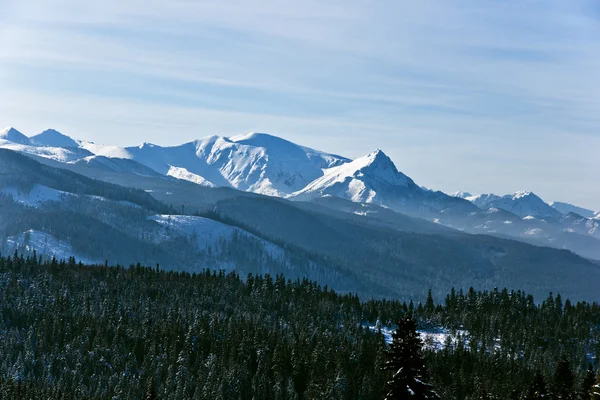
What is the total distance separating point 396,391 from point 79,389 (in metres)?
160

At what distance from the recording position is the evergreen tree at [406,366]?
52625mm

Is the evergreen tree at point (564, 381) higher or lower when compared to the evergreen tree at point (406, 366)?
lower

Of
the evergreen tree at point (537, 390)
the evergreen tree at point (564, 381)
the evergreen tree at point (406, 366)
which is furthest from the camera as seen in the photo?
the evergreen tree at point (564, 381)

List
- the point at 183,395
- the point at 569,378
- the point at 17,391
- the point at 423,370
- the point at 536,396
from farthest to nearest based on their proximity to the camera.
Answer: the point at 183,395 < the point at 17,391 < the point at 569,378 < the point at 536,396 < the point at 423,370

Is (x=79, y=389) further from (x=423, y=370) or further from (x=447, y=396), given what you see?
(x=423, y=370)

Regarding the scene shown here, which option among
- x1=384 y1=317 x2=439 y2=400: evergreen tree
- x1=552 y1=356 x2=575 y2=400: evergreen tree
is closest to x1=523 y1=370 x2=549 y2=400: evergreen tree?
x1=552 y1=356 x2=575 y2=400: evergreen tree

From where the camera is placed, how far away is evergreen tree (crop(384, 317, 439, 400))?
5262 centimetres

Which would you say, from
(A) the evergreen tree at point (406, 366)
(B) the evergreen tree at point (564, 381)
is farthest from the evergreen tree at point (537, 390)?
(A) the evergreen tree at point (406, 366)

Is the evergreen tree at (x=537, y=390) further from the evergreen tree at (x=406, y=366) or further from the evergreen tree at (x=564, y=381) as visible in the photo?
the evergreen tree at (x=406, y=366)

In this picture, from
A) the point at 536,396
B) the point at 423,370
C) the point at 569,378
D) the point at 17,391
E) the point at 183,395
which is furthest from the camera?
the point at 183,395

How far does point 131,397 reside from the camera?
198 meters

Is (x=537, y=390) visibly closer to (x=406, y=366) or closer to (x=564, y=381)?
(x=564, y=381)

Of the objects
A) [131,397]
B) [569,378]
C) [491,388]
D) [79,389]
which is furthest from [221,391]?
[569,378]

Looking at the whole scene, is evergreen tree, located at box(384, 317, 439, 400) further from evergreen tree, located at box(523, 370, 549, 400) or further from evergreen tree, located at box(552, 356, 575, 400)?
evergreen tree, located at box(552, 356, 575, 400)
